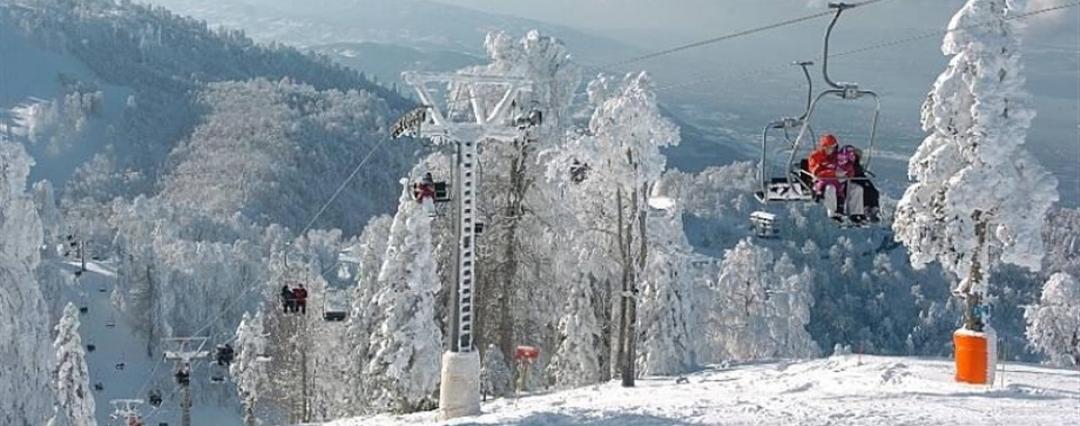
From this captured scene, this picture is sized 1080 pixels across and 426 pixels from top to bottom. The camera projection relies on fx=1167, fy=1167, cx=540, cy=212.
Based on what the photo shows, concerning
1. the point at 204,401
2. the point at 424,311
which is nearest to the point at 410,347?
the point at 424,311

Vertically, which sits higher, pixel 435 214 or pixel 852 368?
pixel 435 214

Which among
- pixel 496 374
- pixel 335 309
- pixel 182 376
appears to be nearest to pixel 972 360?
pixel 496 374

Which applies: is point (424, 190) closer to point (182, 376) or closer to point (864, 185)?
point (864, 185)

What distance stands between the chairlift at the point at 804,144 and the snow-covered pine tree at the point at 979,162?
647 cm

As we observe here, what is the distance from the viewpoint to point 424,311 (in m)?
34.8

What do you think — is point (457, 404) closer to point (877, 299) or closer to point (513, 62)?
point (513, 62)

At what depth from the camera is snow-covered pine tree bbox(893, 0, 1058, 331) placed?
24344 millimetres

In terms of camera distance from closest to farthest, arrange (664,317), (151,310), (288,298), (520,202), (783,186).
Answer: (783,186) → (288,298) → (520,202) → (664,317) → (151,310)

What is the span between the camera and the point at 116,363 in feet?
303

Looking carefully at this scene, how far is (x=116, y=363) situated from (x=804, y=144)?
8454 cm

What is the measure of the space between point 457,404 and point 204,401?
7050 centimetres

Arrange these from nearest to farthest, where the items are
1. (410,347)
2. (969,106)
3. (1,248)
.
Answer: (969,106), (1,248), (410,347)

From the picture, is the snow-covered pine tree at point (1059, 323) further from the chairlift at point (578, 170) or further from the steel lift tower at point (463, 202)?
the steel lift tower at point (463, 202)

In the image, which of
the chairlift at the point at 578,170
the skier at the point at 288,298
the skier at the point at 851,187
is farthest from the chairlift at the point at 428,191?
the skier at the point at 851,187
